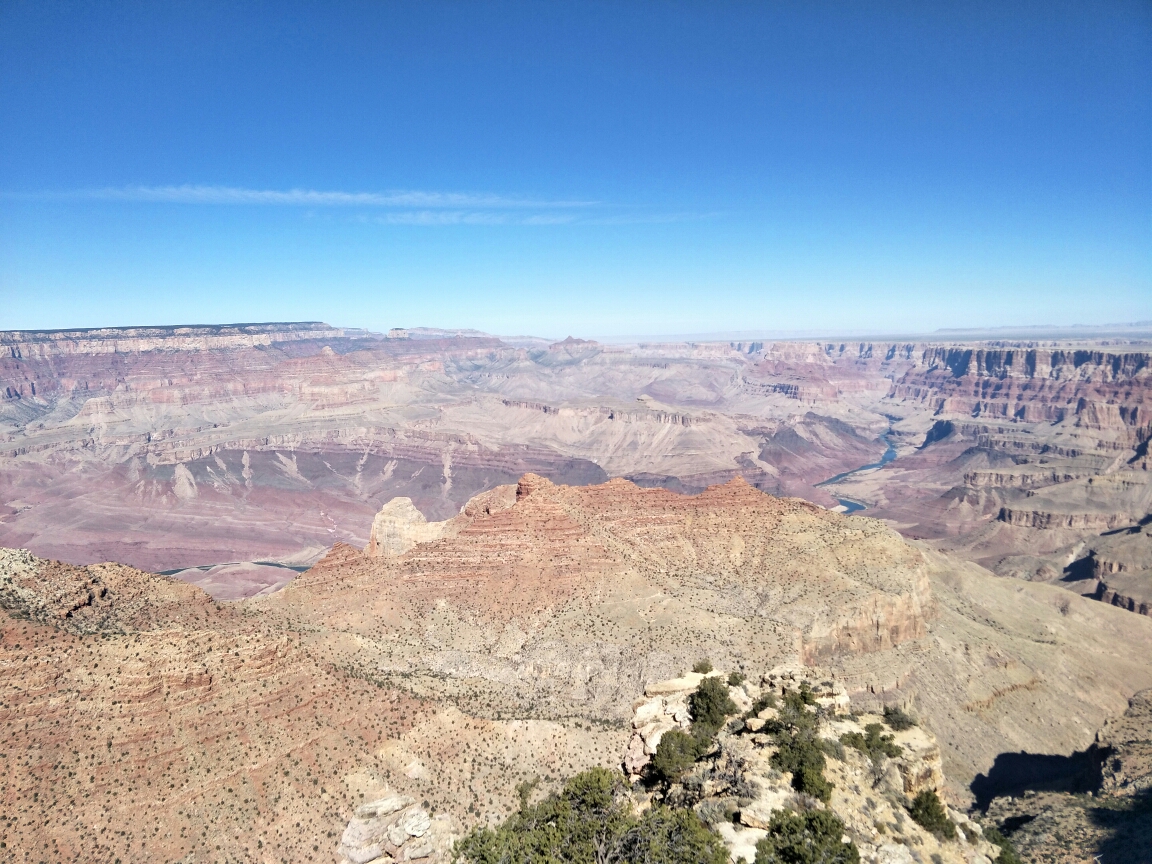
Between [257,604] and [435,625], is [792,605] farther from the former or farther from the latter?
[257,604]

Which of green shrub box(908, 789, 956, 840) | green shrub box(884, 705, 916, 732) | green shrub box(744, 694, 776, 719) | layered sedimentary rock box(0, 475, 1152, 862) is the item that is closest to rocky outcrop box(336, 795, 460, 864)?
layered sedimentary rock box(0, 475, 1152, 862)

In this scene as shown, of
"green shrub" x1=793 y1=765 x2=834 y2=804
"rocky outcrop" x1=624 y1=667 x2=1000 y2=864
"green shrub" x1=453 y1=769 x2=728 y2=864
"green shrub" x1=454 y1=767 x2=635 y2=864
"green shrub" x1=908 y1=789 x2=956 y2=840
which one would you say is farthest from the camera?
"green shrub" x1=908 y1=789 x2=956 y2=840

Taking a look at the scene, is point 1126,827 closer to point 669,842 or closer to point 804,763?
point 804,763

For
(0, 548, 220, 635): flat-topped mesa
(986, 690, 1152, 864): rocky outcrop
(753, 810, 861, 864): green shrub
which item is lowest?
(986, 690, 1152, 864): rocky outcrop

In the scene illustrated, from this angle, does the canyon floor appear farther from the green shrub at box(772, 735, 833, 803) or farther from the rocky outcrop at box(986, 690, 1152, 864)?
the green shrub at box(772, 735, 833, 803)

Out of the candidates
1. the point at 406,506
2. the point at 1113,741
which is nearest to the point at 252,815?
the point at 406,506

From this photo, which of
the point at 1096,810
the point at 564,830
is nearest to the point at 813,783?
the point at 564,830
